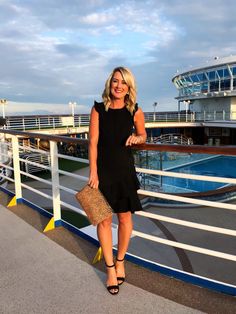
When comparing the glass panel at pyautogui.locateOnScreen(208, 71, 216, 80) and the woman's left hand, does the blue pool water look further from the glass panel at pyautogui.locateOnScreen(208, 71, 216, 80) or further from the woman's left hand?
the glass panel at pyautogui.locateOnScreen(208, 71, 216, 80)

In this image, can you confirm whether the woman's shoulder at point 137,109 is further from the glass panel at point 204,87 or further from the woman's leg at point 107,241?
the glass panel at point 204,87

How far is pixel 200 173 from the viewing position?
17844mm

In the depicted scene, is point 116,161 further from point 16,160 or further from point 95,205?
point 16,160

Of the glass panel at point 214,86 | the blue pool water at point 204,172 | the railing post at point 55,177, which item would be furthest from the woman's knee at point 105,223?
the glass panel at point 214,86

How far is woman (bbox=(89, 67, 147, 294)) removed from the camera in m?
1.91

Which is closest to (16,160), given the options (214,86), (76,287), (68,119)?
(76,287)

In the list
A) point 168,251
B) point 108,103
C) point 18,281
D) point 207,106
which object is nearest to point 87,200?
point 108,103

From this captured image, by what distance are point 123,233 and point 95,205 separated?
0.33 m

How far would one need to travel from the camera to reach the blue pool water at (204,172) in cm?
1365

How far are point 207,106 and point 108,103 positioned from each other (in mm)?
33867

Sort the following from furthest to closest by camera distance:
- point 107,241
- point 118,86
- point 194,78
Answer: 1. point 194,78
2. point 107,241
3. point 118,86

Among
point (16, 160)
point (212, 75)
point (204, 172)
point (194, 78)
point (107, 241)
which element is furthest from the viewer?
point (194, 78)

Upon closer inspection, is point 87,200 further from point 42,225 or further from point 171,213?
point 171,213

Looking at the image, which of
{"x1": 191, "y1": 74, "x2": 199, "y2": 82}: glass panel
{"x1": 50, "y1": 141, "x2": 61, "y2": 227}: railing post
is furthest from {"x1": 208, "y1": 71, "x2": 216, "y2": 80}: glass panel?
{"x1": 50, "y1": 141, "x2": 61, "y2": 227}: railing post
